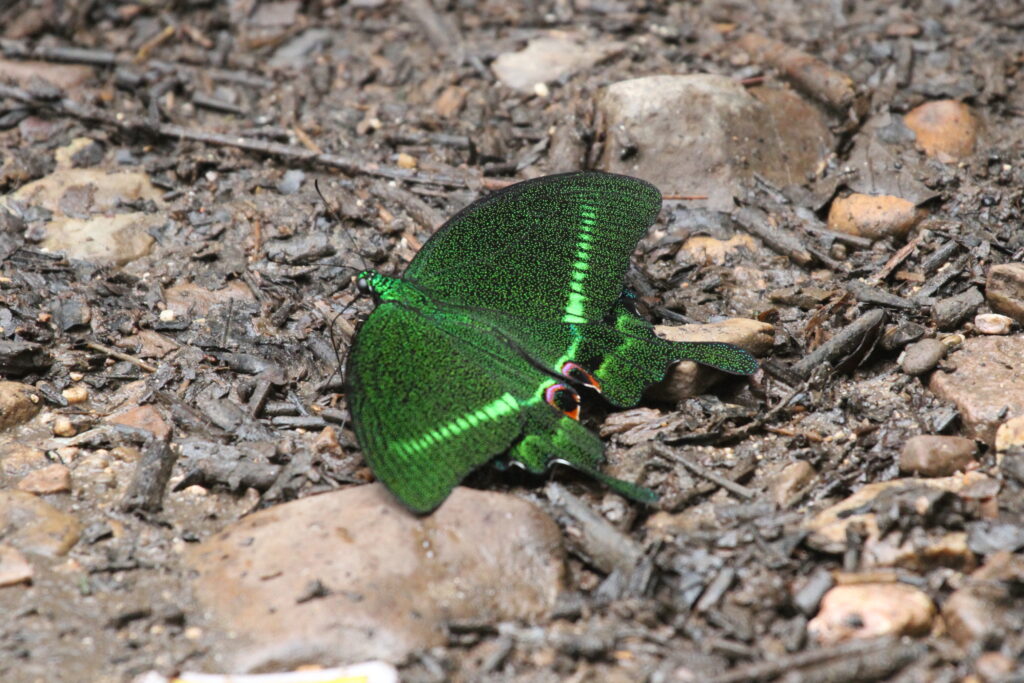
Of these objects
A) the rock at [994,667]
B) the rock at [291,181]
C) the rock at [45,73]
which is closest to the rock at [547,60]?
the rock at [291,181]

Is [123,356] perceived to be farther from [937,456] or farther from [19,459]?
[937,456]

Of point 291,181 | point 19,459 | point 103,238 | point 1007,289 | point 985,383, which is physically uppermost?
point 1007,289

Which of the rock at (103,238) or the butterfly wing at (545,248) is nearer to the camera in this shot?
the butterfly wing at (545,248)

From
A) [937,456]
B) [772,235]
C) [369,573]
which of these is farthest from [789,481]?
Result: [772,235]

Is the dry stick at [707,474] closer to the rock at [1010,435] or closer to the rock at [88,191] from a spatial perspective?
the rock at [1010,435]

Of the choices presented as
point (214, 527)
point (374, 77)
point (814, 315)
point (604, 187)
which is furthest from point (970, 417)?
point (374, 77)

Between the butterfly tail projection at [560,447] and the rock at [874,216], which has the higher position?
the rock at [874,216]
